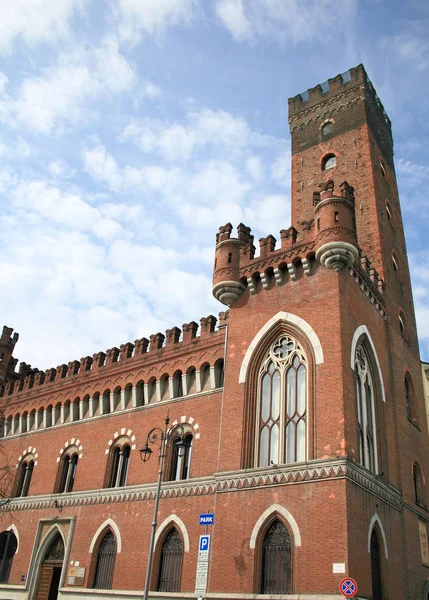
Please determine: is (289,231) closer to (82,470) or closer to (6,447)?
(82,470)

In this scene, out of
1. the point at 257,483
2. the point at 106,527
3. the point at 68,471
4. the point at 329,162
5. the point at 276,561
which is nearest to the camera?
the point at 276,561

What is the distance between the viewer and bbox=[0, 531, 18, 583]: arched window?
87.2 feet

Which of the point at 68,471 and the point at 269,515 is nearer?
the point at 269,515

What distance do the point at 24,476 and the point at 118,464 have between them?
7416 millimetres

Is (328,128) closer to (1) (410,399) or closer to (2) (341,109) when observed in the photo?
(2) (341,109)

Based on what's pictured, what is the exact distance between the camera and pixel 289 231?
22.5m

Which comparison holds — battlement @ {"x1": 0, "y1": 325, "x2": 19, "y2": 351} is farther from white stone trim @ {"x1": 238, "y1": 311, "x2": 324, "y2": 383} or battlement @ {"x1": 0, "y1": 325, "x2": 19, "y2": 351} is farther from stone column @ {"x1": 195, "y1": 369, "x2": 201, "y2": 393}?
white stone trim @ {"x1": 238, "y1": 311, "x2": 324, "y2": 383}

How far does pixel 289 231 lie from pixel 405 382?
8.86m

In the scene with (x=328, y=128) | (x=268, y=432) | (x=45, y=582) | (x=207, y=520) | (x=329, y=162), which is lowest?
(x=45, y=582)

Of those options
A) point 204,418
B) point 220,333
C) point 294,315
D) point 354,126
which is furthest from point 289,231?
point 354,126

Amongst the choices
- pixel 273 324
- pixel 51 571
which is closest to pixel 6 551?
pixel 51 571

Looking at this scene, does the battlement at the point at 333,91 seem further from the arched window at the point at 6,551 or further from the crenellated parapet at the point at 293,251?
the arched window at the point at 6,551

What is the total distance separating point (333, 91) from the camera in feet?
106

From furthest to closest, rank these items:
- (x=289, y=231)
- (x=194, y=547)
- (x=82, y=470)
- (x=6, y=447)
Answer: (x=6, y=447)
(x=82, y=470)
(x=289, y=231)
(x=194, y=547)
